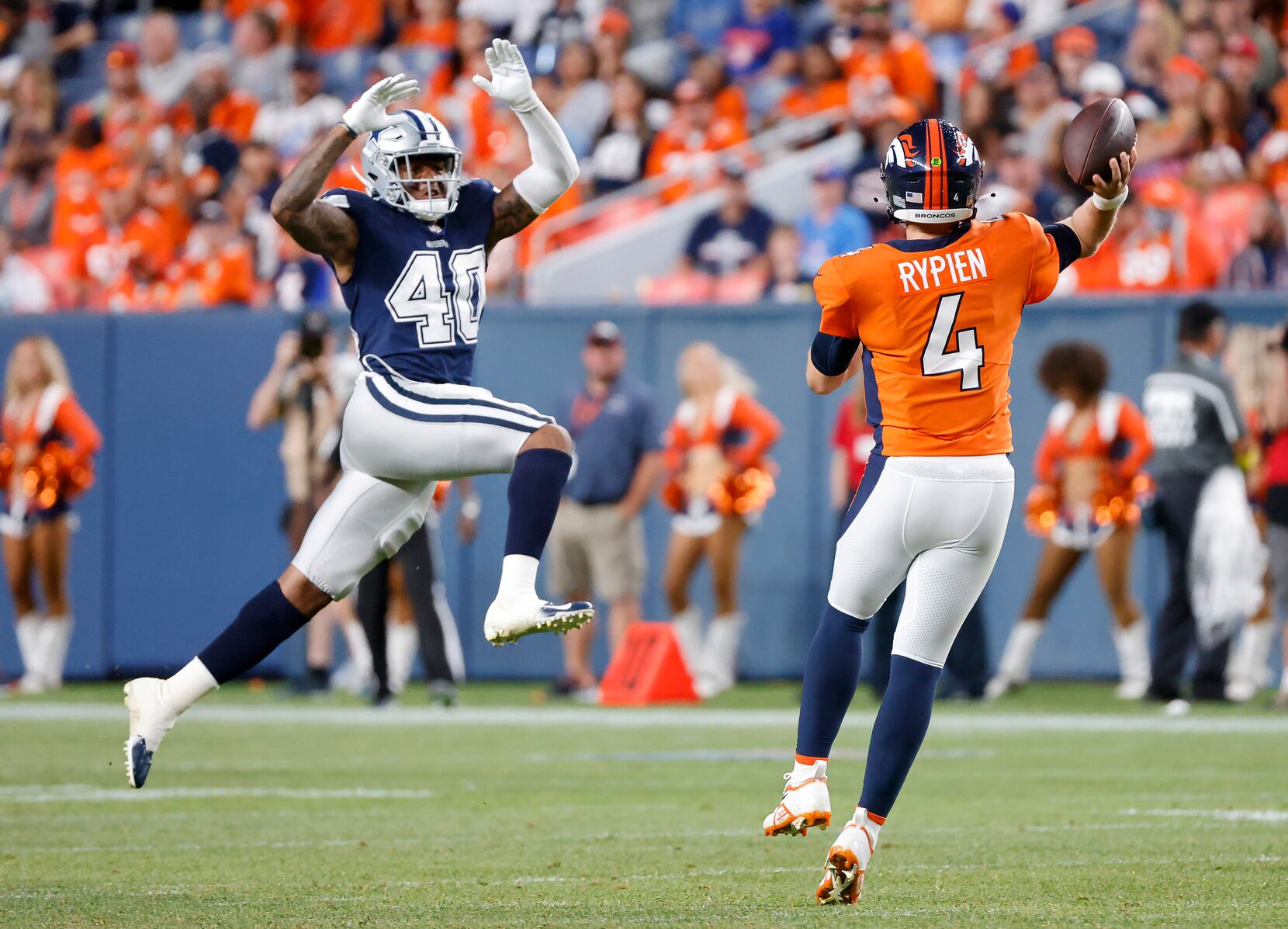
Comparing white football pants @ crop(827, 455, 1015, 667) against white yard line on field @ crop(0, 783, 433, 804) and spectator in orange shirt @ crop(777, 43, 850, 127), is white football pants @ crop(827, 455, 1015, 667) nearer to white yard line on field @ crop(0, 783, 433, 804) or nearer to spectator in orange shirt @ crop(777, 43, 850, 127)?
white yard line on field @ crop(0, 783, 433, 804)

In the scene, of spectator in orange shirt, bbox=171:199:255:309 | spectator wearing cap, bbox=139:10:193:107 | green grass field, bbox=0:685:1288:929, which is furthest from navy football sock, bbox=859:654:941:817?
spectator wearing cap, bbox=139:10:193:107

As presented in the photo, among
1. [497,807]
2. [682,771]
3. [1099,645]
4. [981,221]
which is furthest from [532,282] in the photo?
[981,221]

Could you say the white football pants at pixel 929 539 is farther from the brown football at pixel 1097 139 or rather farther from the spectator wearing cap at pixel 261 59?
the spectator wearing cap at pixel 261 59

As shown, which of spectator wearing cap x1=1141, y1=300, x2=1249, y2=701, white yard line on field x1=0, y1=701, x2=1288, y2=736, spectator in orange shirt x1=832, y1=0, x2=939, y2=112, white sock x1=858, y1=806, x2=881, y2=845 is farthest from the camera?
spectator in orange shirt x1=832, y1=0, x2=939, y2=112

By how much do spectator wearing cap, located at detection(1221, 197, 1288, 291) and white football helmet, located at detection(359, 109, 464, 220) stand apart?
27.2 ft

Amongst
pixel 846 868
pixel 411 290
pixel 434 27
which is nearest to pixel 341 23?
pixel 434 27

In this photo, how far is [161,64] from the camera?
19.1 meters

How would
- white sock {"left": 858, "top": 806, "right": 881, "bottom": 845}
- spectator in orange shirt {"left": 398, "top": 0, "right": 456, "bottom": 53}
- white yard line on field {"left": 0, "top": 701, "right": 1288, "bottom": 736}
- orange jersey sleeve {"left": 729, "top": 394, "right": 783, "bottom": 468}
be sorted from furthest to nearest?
1. spectator in orange shirt {"left": 398, "top": 0, "right": 456, "bottom": 53}
2. orange jersey sleeve {"left": 729, "top": 394, "right": 783, "bottom": 468}
3. white yard line on field {"left": 0, "top": 701, "right": 1288, "bottom": 736}
4. white sock {"left": 858, "top": 806, "right": 881, "bottom": 845}

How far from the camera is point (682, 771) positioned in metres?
8.53

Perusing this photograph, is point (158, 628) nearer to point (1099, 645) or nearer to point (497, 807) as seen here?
point (1099, 645)

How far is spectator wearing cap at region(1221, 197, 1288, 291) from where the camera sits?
1309cm

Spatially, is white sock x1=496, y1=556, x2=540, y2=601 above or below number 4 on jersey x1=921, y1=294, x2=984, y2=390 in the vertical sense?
below

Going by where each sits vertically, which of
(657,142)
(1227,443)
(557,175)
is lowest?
(1227,443)

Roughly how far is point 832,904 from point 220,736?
586cm
